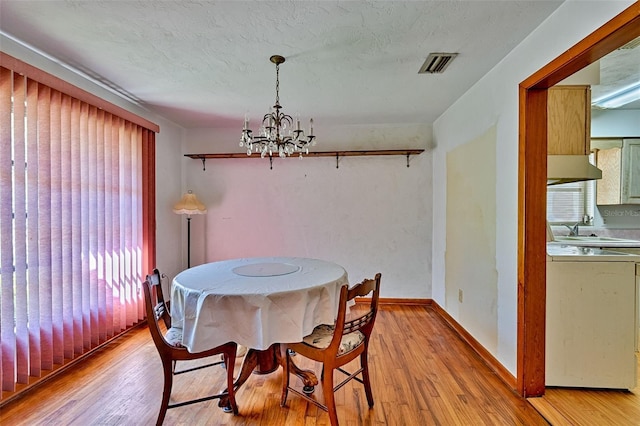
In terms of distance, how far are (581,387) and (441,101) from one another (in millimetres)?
2614

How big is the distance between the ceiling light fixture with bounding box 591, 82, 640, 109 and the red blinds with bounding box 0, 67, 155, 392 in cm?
522

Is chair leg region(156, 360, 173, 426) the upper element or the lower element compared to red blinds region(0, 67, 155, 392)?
lower

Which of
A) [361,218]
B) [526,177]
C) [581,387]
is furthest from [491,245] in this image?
[361,218]

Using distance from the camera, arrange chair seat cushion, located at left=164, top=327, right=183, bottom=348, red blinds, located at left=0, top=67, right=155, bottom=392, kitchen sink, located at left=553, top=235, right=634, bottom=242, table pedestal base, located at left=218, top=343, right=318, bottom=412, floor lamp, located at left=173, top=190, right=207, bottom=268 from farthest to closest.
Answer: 1. floor lamp, located at left=173, top=190, right=207, bottom=268
2. kitchen sink, located at left=553, top=235, right=634, bottom=242
3. table pedestal base, located at left=218, top=343, right=318, bottom=412
4. red blinds, located at left=0, top=67, right=155, bottom=392
5. chair seat cushion, located at left=164, top=327, right=183, bottom=348

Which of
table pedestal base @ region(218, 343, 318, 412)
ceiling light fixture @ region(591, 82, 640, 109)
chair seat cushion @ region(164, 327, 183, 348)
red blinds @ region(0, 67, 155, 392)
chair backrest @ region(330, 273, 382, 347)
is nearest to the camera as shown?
chair backrest @ region(330, 273, 382, 347)

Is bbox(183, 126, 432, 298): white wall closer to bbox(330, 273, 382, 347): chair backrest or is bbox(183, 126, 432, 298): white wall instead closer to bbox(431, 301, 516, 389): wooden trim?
bbox(431, 301, 516, 389): wooden trim

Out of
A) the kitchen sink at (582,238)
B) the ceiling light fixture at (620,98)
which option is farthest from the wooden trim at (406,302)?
the ceiling light fixture at (620,98)

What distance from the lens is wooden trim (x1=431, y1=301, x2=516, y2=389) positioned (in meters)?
2.12

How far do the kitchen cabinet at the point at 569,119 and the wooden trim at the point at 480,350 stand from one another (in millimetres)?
1645

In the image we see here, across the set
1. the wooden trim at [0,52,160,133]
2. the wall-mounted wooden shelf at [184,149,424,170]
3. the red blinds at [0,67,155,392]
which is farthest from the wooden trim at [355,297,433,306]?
the wooden trim at [0,52,160,133]

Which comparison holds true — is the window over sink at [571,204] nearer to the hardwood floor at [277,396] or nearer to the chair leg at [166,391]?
the hardwood floor at [277,396]

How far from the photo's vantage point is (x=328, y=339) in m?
1.75

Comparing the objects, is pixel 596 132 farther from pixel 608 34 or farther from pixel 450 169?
pixel 608 34

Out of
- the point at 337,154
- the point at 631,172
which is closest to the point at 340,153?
the point at 337,154
